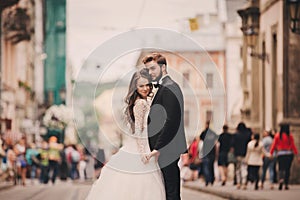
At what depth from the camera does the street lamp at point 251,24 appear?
3253 centimetres

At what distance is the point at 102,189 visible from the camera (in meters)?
11.2

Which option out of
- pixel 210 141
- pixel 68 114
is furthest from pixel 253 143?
pixel 68 114

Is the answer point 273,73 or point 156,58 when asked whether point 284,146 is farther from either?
point 156,58

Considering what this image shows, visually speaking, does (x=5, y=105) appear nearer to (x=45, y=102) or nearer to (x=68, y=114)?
(x=68, y=114)

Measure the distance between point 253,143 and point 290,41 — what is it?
22.3 feet

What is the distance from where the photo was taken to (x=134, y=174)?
36.6ft

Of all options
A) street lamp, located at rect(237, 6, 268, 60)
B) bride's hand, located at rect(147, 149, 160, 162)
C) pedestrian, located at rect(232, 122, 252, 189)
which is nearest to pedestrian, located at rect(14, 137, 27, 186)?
street lamp, located at rect(237, 6, 268, 60)

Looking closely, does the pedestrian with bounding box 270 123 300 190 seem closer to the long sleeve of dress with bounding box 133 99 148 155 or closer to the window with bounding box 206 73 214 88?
the long sleeve of dress with bounding box 133 99 148 155

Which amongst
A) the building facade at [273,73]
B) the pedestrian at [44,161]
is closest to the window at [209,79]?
the building facade at [273,73]

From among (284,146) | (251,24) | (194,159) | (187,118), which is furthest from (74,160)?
(187,118)

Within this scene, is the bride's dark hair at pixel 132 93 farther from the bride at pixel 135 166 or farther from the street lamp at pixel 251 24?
the street lamp at pixel 251 24

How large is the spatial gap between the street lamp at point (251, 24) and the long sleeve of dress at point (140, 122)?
71.1 feet

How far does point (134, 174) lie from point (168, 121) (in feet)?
2.54

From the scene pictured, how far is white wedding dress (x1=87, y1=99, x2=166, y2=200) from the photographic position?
10883 millimetres
